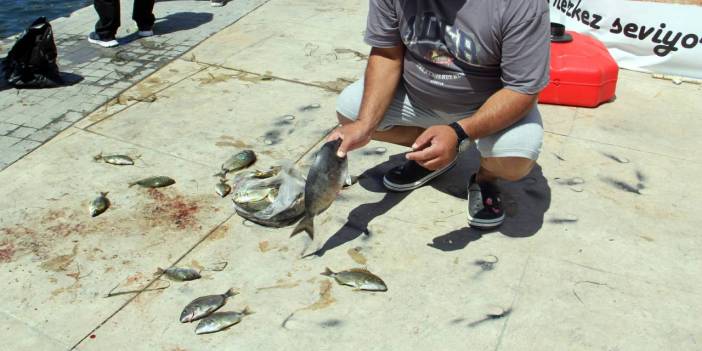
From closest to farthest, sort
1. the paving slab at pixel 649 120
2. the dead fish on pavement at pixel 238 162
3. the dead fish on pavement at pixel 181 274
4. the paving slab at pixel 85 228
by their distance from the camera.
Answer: the paving slab at pixel 85 228 → the dead fish on pavement at pixel 181 274 → the dead fish on pavement at pixel 238 162 → the paving slab at pixel 649 120

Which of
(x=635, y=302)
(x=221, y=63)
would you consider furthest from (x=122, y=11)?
(x=635, y=302)

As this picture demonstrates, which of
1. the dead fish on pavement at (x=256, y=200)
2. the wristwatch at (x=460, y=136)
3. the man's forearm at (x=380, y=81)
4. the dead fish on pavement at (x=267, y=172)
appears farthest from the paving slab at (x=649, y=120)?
the dead fish on pavement at (x=256, y=200)

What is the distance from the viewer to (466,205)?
150 inches

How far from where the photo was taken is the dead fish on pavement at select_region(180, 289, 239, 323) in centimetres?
294

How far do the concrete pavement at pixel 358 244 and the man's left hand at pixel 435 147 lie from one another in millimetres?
646

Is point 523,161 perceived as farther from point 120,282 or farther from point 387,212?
point 120,282

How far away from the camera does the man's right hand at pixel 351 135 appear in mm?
3076

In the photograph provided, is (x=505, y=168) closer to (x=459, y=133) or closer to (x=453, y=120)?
(x=453, y=120)

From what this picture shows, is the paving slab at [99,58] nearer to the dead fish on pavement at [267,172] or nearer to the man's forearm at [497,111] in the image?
the dead fish on pavement at [267,172]

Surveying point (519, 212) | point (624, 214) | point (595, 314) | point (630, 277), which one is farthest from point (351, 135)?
point (624, 214)

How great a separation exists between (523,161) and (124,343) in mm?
2106

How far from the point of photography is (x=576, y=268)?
10.7ft

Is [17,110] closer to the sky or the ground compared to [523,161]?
closer to the ground

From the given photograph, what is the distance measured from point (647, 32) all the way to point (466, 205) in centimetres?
294
